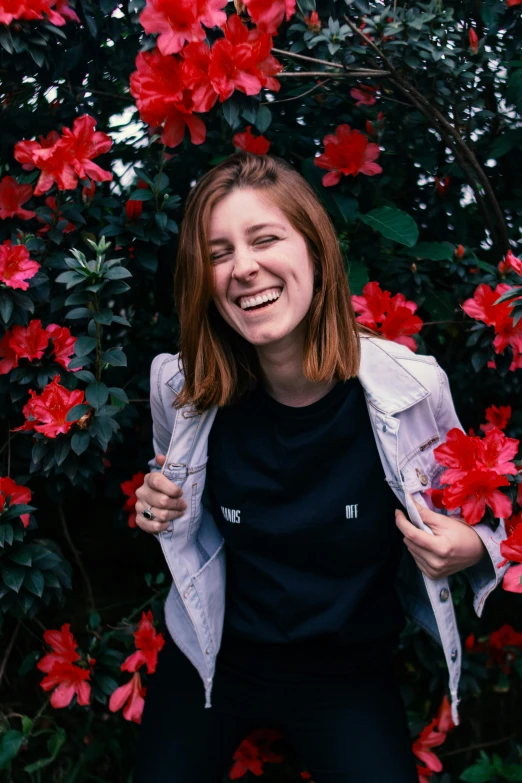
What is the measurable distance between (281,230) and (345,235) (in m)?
0.55

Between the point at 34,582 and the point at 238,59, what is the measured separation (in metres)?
1.18

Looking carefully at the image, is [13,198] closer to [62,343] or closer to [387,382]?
[62,343]

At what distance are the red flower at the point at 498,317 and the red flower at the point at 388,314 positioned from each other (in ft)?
0.45

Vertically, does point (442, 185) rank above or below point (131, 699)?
above

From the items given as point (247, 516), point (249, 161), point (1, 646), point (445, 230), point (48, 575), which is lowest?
point (1, 646)

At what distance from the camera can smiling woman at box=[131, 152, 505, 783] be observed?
1590 millimetres

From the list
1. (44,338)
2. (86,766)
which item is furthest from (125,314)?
(86,766)

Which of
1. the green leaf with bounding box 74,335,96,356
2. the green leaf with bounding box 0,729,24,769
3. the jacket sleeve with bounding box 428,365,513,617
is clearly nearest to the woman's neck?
the jacket sleeve with bounding box 428,365,513,617

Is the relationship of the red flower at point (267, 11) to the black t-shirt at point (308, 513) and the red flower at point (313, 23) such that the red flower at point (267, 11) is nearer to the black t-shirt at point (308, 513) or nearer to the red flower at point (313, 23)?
the red flower at point (313, 23)

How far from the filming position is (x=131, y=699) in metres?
2.05

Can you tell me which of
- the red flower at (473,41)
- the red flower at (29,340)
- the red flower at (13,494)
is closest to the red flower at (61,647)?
the red flower at (13,494)

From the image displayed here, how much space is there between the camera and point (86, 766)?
224cm

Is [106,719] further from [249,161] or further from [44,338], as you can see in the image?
[249,161]

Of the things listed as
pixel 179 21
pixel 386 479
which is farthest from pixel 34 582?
pixel 179 21
